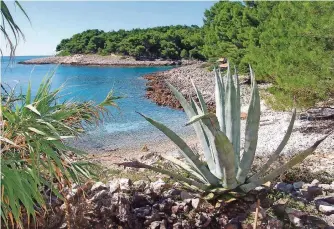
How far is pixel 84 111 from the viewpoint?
3.52m

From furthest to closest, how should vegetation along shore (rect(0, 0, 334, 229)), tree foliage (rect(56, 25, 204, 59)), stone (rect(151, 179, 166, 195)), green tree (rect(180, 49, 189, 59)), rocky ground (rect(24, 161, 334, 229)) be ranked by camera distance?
tree foliage (rect(56, 25, 204, 59)), green tree (rect(180, 49, 189, 59)), stone (rect(151, 179, 166, 195)), rocky ground (rect(24, 161, 334, 229)), vegetation along shore (rect(0, 0, 334, 229))

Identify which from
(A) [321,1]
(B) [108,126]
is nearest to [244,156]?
(A) [321,1]

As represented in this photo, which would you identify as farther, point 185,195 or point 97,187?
point 185,195

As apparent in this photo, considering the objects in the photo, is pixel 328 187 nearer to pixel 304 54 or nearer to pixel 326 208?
pixel 326 208

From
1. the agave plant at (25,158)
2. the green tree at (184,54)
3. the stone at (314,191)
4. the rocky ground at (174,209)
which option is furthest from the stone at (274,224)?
the green tree at (184,54)

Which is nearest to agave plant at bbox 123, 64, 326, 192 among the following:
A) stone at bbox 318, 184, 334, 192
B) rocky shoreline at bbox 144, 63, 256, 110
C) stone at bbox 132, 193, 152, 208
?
stone at bbox 132, 193, 152, 208

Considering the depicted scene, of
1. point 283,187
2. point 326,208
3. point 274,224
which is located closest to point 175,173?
point 274,224

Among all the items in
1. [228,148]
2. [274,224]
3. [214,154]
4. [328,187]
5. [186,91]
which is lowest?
[186,91]

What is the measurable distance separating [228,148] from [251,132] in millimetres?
322

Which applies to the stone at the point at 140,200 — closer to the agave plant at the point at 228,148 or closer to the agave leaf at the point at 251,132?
the agave plant at the point at 228,148

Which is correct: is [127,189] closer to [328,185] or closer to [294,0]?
[328,185]

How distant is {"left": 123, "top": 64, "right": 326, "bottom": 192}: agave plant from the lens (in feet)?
9.77

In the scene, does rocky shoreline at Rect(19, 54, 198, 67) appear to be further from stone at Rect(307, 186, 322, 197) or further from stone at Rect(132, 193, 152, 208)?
stone at Rect(132, 193, 152, 208)

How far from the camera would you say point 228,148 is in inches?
115
